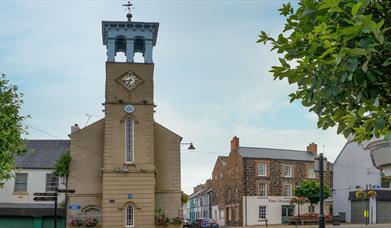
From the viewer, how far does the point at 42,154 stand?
5006 centimetres

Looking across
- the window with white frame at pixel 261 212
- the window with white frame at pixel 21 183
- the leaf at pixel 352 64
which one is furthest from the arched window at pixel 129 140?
the leaf at pixel 352 64

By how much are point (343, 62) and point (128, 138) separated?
38.8 metres

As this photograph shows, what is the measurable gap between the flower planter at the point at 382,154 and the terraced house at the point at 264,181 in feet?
201

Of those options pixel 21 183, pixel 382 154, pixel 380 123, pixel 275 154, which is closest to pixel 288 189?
pixel 275 154

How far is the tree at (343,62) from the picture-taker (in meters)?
4.52

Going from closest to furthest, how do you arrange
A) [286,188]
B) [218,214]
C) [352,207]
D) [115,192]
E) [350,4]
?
1. [350,4]
2. [115,192]
3. [352,207]
4. [286,188]
5. [218,214]

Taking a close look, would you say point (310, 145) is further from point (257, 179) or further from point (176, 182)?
point (176, 182)

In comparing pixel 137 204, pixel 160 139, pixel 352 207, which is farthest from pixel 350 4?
pixel 352 207

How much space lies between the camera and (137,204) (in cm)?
4178

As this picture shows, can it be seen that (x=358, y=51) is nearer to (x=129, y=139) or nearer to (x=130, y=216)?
(x=130, y=216)

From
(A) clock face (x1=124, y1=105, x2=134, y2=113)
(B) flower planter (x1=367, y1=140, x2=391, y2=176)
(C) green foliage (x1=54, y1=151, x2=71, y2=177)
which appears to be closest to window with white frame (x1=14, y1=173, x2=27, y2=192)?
(C) green foliage (x1=54, y1=151, x2=71, y2=177)

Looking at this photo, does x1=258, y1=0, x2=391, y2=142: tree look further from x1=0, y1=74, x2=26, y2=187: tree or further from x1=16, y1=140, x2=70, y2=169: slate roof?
x1=16, y1=140, x2=70, y2=169: slate roof

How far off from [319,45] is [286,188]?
218ft

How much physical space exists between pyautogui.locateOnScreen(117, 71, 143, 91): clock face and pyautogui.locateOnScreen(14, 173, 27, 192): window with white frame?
1268 cm
